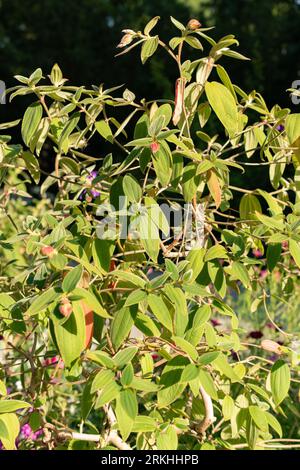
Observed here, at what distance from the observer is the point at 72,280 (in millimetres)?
1211

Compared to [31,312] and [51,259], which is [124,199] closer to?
[51,259]

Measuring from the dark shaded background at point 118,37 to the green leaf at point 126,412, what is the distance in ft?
21.6

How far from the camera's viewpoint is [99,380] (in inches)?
50.0

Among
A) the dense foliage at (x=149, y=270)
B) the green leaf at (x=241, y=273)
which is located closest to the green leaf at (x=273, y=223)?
the dense foliage at (x=149, y=270)

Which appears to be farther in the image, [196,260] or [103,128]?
[103,128]

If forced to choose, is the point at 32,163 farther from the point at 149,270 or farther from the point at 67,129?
the point at 149,270

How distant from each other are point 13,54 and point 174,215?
8251 mm

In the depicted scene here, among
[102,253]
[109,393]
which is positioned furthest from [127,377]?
[102,253]

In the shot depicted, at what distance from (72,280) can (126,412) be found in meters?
0.24

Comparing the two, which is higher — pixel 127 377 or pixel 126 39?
pixel 126 39

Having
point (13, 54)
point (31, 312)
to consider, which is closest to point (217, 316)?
point (31, 312)

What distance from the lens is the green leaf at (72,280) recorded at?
120 centimetres

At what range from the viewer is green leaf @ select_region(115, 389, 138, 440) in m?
1.24

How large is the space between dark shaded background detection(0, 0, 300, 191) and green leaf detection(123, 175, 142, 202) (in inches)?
248
